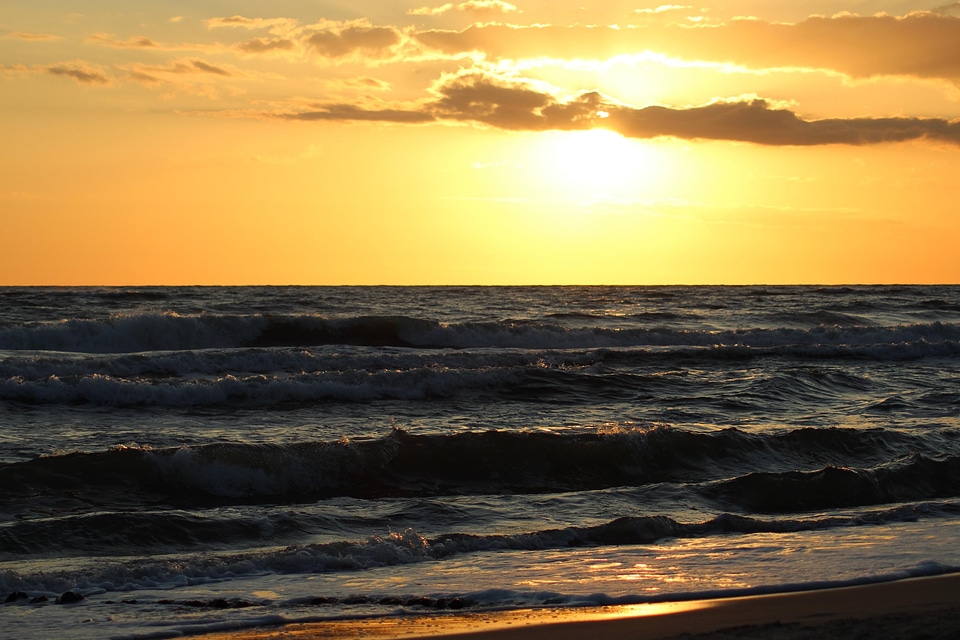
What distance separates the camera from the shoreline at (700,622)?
5.60 metres

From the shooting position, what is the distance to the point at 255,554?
7812 mm

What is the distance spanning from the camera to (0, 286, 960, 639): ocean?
700 centimetres

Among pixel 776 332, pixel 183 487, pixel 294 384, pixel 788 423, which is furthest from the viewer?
pixel 776 332

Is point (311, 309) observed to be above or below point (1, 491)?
below

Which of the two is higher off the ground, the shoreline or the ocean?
the shoreline

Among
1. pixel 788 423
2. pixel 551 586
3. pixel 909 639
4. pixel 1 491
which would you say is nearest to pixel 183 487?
pixel 1 491

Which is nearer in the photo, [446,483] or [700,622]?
[700,622]

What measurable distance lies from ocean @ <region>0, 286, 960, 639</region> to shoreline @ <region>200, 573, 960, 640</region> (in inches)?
8.5

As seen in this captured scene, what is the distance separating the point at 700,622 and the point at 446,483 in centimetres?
577

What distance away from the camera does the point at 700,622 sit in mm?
5977

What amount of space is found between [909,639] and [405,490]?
22.0ft

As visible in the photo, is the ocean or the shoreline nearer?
the shoreline

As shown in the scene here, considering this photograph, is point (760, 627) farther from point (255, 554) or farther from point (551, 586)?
point (255, 554)

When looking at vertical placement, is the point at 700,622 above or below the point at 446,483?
above
